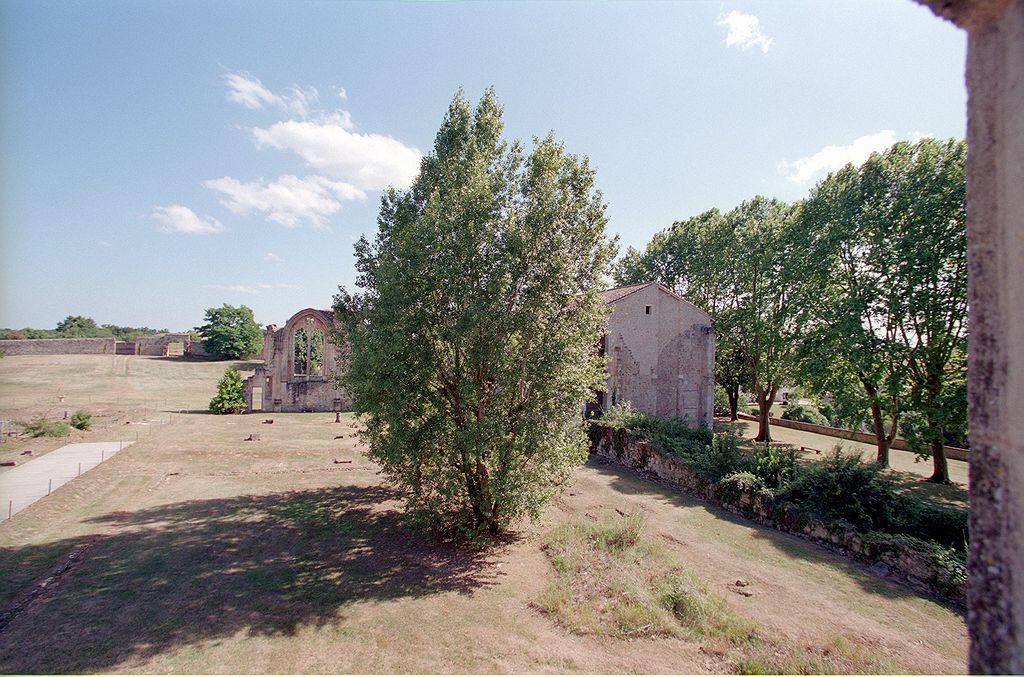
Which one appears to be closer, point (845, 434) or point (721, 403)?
point (845, 434)

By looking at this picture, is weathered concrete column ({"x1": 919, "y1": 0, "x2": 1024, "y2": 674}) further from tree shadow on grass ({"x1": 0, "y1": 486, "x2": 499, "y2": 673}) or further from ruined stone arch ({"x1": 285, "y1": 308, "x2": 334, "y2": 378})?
ruined stone arch ({"x1": 285, "y1": 308, "x2": 334, "y2": 378})

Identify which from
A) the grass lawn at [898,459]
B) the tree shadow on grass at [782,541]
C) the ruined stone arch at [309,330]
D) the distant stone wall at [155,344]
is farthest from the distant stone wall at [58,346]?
the grass lawn at [898,459]

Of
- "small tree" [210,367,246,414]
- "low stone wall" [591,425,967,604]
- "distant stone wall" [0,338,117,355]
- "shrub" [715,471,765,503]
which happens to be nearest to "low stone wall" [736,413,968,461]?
"low stone wall" [591,425,967,604]

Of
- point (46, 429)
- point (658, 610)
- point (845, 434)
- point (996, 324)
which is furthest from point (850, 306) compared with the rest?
point (46, 429)

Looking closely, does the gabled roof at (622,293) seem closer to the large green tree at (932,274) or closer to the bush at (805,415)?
the large green tree at (932,274)

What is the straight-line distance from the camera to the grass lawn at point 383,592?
6.57 meters

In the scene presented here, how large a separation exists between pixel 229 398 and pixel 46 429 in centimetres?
1015

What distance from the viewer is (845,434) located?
28953 millimetres

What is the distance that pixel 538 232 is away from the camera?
10469 millimetres

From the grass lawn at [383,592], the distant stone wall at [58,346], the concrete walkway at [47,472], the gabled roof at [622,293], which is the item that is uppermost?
the gabled roof at [622,293]

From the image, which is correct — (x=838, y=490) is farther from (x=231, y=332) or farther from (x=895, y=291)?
(x=231, y=332)

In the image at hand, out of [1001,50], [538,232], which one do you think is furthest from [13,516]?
[1001,50]

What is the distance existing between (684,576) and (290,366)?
3120 centimetres

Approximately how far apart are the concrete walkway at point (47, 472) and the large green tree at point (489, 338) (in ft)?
32.1
